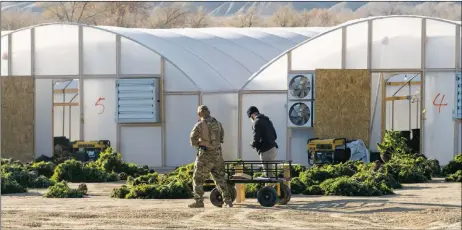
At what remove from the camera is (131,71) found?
104 feet

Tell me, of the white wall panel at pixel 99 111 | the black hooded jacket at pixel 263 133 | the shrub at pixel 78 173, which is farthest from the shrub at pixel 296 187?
the white wall panel at pixel 99 111

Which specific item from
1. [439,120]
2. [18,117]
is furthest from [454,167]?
[18,117]

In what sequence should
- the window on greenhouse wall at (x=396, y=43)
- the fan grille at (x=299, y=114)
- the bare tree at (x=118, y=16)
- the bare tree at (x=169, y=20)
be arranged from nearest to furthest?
the window on greenhouse wall at (x=396, y=43) < the fan grille at (x=299, y=114) < the bare tree at (x=169, y=20) < the bare tree at (x=118, y=16)

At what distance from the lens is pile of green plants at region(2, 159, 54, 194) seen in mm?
22766

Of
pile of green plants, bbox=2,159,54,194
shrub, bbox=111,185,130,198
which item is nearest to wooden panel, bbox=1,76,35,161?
pile of green plants, bbox=2,159,54,194

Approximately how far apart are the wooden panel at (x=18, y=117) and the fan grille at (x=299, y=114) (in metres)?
7.37

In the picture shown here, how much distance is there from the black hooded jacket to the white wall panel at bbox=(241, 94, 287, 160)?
9.41 m

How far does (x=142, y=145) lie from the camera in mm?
31453

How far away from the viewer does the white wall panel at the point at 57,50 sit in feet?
106

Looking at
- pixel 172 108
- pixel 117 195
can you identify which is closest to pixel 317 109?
pixel 172 108

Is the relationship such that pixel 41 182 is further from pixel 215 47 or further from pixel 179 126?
pixel 215 47

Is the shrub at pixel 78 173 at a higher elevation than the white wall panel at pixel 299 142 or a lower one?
lower

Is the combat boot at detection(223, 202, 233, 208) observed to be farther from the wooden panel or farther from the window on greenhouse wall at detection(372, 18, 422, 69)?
the wooden panel

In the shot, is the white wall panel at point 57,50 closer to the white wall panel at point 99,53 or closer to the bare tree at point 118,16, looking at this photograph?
the white wall panel at point 99,53
